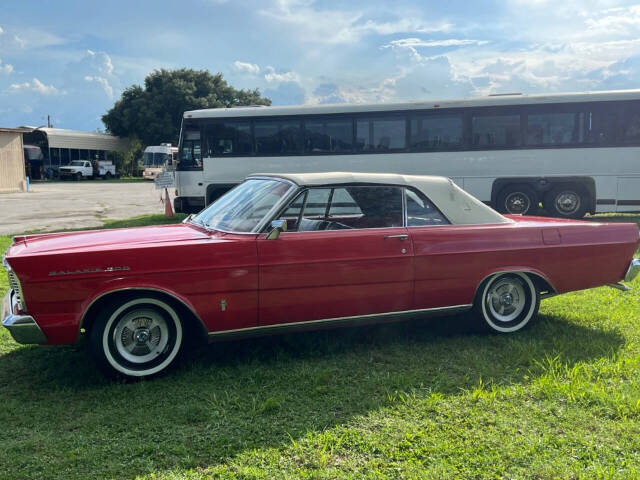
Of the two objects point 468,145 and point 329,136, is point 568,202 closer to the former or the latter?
point 468,145

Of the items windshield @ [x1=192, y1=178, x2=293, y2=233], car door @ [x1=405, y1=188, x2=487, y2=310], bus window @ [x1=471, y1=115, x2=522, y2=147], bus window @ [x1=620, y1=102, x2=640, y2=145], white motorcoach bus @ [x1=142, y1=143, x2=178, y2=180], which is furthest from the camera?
white motorcoach bus @ [x1=142, y1=143, x2=178, y2=180]

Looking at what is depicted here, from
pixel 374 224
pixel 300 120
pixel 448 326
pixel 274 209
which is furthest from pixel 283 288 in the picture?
pixel 300 120

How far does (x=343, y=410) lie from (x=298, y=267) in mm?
1123

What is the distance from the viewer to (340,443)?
2.89 metres

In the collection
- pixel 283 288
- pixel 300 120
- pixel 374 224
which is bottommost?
pixel 283 288

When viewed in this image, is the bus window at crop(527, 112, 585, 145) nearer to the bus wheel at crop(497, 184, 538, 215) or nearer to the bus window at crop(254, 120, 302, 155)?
the bus wheel at crop(497, 184, 538, 215)

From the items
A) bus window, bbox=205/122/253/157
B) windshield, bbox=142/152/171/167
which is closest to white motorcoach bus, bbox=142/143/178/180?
windshield, bbox=142/152/171/167

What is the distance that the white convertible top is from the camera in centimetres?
436

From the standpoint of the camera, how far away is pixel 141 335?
3760 millimetres

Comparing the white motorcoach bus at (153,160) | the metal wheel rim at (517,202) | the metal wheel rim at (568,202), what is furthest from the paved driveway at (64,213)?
the white motorcoach bus at (153,160)

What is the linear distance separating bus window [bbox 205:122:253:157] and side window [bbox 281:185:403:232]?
31.0ft

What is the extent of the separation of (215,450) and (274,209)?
1.84 m

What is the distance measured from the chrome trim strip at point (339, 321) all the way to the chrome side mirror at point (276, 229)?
662 millimetres

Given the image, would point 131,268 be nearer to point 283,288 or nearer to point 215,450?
point 283,288
